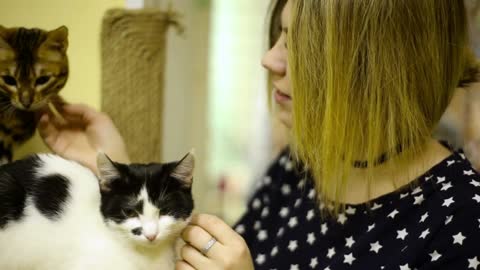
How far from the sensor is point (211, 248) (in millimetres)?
594

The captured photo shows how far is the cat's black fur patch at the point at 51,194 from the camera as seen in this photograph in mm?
521

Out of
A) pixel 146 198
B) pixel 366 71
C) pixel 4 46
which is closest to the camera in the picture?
pixel 4 46

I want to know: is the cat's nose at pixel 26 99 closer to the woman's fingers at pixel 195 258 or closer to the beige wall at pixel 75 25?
the beige wall at pixel 75 25

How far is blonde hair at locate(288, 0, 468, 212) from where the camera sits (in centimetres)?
66

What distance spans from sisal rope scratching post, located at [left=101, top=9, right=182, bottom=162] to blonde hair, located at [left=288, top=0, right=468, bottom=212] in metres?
0.19

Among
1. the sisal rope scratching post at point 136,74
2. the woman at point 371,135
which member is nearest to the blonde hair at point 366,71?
the woman at point 371,135

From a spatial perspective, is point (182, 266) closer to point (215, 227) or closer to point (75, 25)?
point (215, 227)

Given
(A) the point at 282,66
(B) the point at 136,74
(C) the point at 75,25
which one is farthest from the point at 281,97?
(C) the point at 75,25

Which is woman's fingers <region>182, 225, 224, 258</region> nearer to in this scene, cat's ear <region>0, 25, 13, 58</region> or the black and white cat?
the black and white cat

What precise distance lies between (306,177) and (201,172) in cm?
26

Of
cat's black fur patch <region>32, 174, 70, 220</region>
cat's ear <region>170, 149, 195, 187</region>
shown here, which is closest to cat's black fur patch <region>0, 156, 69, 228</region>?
cat's black fur patch <region>32, 174, 70, 220</region>

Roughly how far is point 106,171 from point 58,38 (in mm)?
139

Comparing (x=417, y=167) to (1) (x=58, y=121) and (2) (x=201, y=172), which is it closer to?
(2) (x=201, y=172)

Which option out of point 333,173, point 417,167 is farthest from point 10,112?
point 417,167
